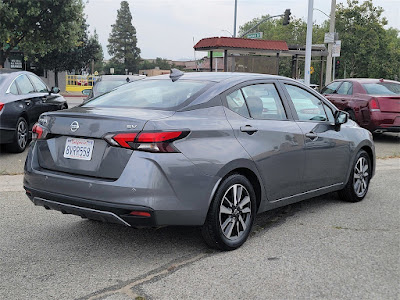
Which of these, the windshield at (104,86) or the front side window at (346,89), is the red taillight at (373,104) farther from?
the windshield at (104,86)

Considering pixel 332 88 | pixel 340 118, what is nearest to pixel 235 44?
pixel 332 88

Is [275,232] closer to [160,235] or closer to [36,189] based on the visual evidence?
[160,235]

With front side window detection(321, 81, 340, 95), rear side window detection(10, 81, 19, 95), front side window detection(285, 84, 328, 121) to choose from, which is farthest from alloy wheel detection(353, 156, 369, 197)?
front side window detection(321, 81, 340, 95)

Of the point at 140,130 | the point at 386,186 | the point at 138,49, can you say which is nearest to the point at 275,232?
the point at 140,130

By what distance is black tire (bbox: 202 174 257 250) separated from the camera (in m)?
3.91

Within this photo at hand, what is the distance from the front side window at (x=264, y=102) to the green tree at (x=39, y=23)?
21.5 meters

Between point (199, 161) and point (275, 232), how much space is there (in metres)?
1.42

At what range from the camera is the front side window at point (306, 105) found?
16.6 feet

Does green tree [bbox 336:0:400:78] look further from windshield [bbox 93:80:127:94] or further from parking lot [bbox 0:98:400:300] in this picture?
parking lot [bbox 0:98:400:300]

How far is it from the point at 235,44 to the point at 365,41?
1583 inches

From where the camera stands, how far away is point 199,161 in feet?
12.2

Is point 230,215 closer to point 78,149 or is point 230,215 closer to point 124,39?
point 78,149

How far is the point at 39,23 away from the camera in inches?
1000

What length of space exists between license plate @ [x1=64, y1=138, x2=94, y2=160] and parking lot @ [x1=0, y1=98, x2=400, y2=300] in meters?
0.86
